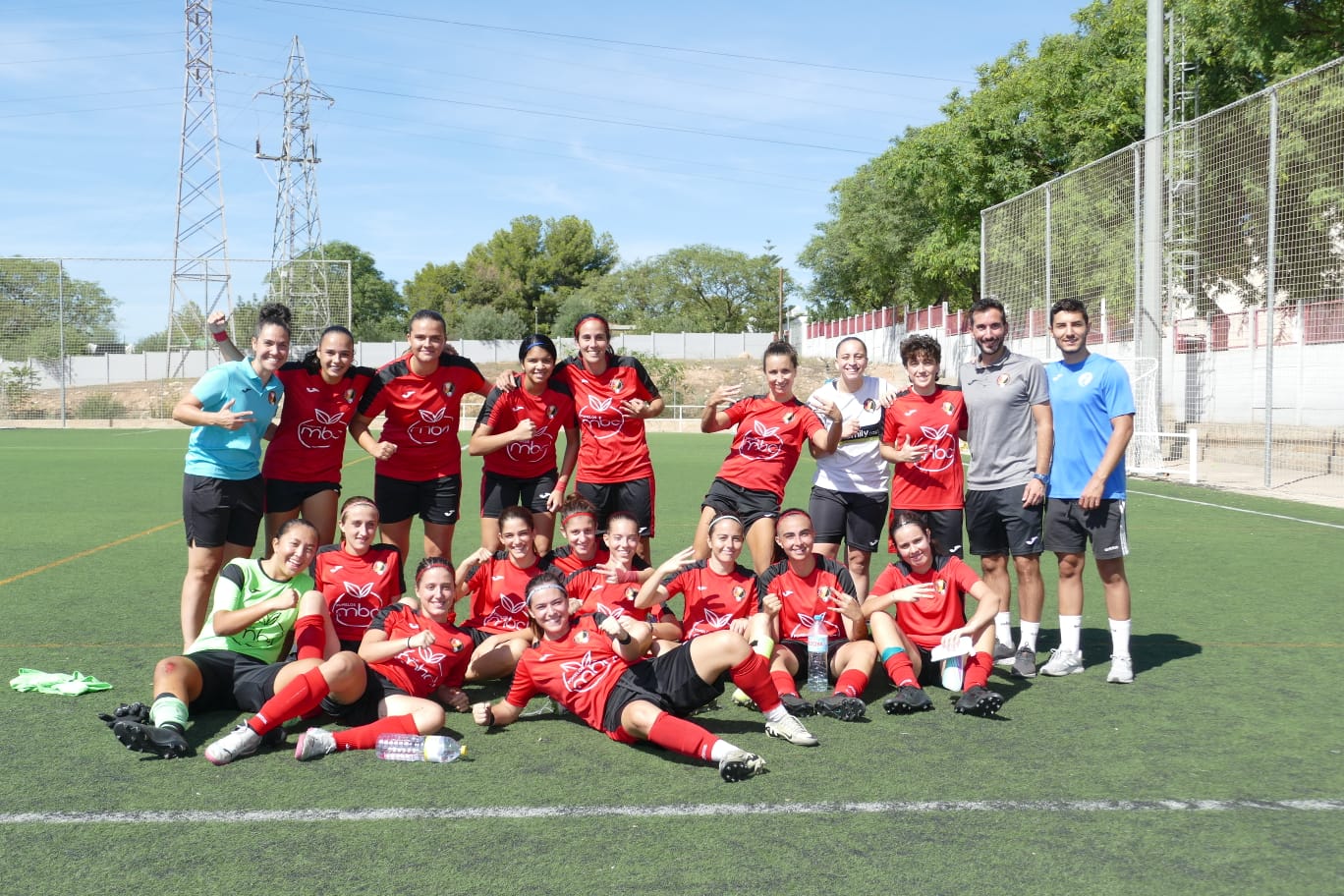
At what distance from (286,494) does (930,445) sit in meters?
3.37

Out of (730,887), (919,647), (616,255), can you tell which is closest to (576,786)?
(730,887)

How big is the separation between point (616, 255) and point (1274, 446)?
206 ft

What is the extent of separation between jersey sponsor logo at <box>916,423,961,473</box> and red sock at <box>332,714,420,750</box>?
284 centimetres

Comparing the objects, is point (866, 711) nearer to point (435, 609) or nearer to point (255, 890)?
point (435, 609)

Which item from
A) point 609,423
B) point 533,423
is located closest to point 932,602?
point 609,423

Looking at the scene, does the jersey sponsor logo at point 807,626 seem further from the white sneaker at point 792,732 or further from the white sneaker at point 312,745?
the white sneaker at point 312,745

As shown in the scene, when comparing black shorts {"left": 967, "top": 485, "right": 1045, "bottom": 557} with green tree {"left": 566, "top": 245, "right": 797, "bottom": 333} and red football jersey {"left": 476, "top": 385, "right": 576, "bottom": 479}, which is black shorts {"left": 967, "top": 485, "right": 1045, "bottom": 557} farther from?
green tree {"left": 566, "top": 245, "right": 797, "bottom": 333}

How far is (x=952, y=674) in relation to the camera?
4.98m

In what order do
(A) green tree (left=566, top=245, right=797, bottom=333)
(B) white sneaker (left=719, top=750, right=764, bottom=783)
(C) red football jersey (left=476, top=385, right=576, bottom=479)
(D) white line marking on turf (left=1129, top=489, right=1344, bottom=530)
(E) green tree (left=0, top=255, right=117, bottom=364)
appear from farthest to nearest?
(A) green tree (left=566, top=245, right=797, bottom=333) → (E) green tree (left=0, top=255, right=117, bottom=364) → (D) white line marking on turf (left=1129, top=489, right=1344, bottom=530) → (C) red football jersey (left=476, top=385, right=576, bottom=479) → (B) white sneaker (left=719, top=750, right=764, bottom=783)

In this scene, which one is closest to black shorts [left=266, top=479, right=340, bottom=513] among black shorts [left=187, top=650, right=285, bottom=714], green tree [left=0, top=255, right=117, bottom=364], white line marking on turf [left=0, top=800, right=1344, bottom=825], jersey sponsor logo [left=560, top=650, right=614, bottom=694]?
black shorts [left=187, top=650, right=285, bottom=714]

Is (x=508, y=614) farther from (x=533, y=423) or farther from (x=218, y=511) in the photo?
(x=218, y=511)

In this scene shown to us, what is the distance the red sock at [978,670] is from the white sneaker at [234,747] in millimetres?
A: 2983

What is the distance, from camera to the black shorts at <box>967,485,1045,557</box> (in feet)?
17.5

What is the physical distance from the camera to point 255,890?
3.02 metres
